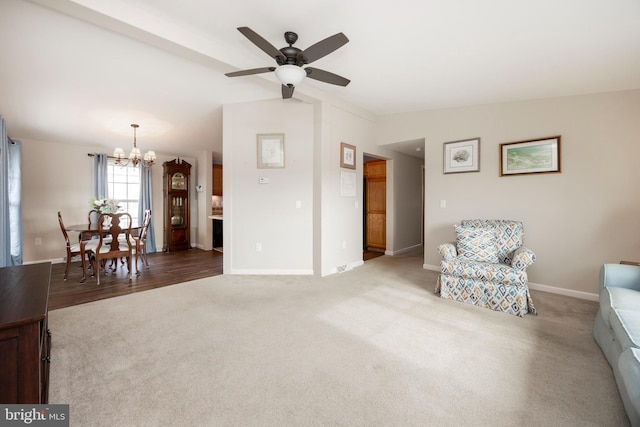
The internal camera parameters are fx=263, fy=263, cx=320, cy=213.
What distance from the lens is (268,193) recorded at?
400 cm

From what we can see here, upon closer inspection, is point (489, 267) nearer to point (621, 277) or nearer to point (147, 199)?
point (621, 277)

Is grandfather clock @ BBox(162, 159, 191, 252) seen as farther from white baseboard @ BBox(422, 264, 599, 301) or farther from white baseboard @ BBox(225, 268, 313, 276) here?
white baseboard @ BBox(422, 264, 599, 301)

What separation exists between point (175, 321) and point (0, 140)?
3.45 meters

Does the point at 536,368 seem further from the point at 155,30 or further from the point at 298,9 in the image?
the point at 155,30

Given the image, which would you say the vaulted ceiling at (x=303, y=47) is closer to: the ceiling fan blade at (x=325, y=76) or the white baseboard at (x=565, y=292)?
the ceiling fan blade at (x=325, y=76)

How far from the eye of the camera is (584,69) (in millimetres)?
2719

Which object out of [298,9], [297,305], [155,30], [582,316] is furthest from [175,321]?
[582,316]

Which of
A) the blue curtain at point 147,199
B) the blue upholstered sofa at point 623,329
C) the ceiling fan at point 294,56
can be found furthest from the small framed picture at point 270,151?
the blue curtain at point 147,199

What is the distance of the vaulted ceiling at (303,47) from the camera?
78.4 inches

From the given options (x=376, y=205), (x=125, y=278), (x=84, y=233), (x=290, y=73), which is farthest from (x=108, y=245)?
(x=376, y=205)

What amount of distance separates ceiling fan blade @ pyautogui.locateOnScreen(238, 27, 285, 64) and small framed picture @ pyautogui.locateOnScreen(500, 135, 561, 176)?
3.32 m

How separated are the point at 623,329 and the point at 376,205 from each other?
4.65 m

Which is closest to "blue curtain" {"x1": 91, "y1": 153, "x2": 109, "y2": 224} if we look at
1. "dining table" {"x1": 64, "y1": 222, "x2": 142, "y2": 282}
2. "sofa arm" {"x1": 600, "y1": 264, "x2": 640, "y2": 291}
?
"dining table" {"x1": 64, "y1": 222, "x2": 142, "y2": 282}

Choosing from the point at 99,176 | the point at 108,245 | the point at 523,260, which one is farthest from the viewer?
the point at 99,176
